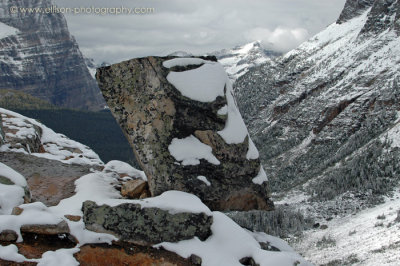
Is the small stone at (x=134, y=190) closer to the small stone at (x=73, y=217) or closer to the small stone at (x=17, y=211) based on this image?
the small stone at (x=73, y=217)

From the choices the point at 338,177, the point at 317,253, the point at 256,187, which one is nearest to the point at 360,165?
the point at 338,177

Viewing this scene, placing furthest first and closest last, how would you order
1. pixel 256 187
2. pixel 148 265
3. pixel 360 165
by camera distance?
pixel 360 165 < pixel 256 187 < pixel 148 265

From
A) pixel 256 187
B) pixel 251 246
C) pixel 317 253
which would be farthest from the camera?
pixel 317 253

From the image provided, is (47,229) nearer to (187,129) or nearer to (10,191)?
(10,191)

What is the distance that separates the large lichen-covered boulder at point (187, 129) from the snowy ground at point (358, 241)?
147ft

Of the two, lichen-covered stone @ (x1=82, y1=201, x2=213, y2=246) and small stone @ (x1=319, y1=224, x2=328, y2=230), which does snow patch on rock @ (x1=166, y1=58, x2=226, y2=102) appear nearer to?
lichen-covered stone @ (x1=82, y1=201, x2=213, y2=246)

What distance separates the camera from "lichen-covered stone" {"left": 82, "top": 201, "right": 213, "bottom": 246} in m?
13.7

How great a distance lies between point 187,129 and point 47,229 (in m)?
7.41

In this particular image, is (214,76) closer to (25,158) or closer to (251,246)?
(251,246)

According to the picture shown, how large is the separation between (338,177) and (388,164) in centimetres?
2049

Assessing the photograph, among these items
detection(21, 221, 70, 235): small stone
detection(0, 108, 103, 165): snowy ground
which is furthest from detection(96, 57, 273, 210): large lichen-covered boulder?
detection(0, 108, 103, 165): snowy ground

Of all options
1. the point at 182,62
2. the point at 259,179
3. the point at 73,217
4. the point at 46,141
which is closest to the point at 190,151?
the point at 259,179

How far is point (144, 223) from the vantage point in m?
13.8

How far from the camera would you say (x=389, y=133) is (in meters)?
162
